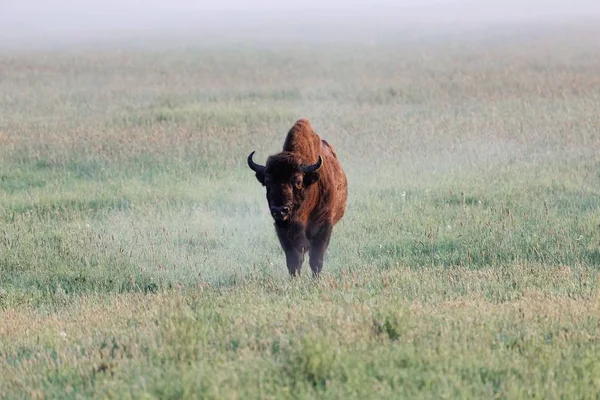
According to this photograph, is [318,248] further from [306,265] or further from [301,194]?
[306,265]

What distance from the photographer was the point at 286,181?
9.23 metres

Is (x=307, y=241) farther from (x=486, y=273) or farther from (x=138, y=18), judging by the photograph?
(x=138, y=18)

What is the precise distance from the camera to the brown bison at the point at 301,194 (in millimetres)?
9227

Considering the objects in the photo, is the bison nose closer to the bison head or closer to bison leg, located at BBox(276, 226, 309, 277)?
the bison head

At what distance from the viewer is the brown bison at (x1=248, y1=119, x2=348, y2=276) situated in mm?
9227

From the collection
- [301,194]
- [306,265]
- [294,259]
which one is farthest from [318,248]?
[306,265]

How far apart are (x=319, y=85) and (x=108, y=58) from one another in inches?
689

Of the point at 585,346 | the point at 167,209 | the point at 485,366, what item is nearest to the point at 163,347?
the point at 485,366

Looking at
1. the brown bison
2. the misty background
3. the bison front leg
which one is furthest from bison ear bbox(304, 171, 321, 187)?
the misty background

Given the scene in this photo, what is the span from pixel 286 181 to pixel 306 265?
1948mm

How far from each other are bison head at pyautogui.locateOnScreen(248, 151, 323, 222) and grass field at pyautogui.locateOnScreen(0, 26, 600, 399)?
2.23 ft

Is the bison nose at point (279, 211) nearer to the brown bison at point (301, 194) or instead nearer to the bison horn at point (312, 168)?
the brown bison at point (301, 194)

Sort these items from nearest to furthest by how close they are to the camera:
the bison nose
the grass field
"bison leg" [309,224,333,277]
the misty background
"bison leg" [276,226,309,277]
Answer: the grass field
the bison nose
"bison leg" [276,226,309,277]
"bison leg" [309,224,333,277]
the misty background

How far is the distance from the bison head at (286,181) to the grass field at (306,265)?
68 cm
